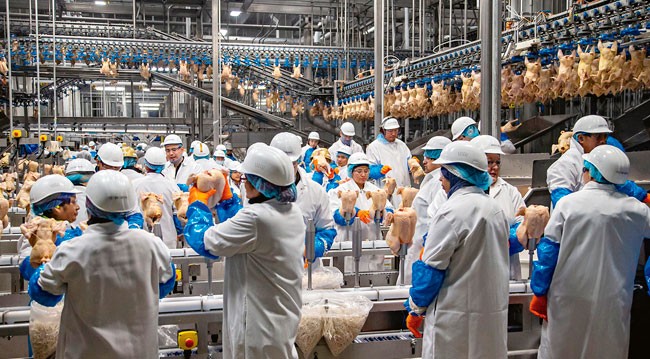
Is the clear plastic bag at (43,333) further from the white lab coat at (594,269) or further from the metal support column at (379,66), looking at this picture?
the metal support column at (379,66)

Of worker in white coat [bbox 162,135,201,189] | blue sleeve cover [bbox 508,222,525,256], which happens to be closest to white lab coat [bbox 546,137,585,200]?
blue sleeve cover [bbox 508,222,525,256]

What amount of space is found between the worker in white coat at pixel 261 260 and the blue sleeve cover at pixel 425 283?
1.99 ft

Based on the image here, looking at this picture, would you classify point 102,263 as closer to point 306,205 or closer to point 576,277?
point 306,205

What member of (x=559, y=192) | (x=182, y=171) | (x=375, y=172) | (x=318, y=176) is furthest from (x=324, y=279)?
(x=182, y=171)

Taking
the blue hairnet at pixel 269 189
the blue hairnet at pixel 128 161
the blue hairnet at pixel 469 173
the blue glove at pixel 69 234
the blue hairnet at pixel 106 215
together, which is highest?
the blue hairnet at pixel 128 161

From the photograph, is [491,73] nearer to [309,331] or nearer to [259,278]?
[309,331]

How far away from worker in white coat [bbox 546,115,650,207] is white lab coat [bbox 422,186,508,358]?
2.13 meters

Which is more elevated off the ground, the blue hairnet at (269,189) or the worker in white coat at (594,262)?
the blue hairnet at (269,189)

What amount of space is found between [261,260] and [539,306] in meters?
1.74

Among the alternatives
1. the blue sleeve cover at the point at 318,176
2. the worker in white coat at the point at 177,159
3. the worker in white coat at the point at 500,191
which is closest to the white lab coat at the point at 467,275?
the worker in white coat at the point at 500,191

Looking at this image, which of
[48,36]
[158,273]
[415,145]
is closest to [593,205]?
[158,273]

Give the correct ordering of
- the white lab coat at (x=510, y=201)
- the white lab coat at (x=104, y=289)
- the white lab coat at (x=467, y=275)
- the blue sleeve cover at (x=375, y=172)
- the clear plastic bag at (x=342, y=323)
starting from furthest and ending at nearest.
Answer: the blue sleeve cover at (x=375, y=172)
the white lab coat at (x=510, y=201)
the clear plastic bag at (x=342, y=323)
the white lab coat at (x=467, y=275)
the white lab coat at (x=104, y=289)

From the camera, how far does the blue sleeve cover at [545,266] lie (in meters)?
3.61

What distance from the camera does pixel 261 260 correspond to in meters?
2.98
